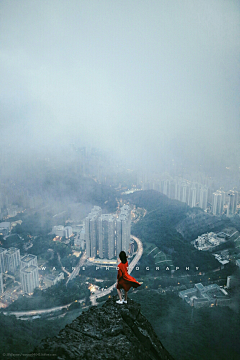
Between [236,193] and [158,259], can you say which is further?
[236,193]

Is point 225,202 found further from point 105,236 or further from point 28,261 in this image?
point 28,261

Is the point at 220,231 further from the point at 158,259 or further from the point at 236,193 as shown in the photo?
the point at 158,259

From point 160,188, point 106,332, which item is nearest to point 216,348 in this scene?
point 106,332

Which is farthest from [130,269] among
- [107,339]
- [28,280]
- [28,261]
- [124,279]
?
[107,339]

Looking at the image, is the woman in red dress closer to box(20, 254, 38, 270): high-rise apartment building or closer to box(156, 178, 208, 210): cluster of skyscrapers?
box(20, 254, 38, 270): high-rise apartment building

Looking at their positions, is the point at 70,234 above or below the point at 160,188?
below

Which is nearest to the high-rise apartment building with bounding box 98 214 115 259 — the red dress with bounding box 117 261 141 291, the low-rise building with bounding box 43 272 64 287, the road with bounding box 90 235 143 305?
the road with bounding box 90 235 143 305
